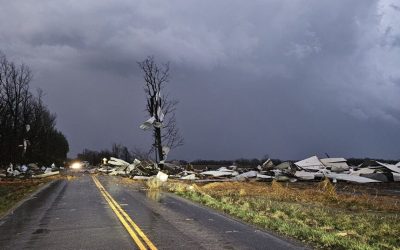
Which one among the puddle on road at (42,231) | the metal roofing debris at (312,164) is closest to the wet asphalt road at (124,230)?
the puddle on road at (42,231)

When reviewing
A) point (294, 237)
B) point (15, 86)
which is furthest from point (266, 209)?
point (15, 86)

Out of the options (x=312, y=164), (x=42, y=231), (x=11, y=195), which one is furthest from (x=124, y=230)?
(x=312, y=164)

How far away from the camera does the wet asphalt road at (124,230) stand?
10305 mm

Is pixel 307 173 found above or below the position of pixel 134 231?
above

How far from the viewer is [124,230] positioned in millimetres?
12203

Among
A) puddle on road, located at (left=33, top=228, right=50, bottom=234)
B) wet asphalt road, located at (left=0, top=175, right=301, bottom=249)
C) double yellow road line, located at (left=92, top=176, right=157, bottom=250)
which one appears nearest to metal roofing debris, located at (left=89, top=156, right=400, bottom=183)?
wet asphalt road, located at (left=0, top=175, right=301, bottom=249)

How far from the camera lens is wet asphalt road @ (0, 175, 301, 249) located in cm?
1030

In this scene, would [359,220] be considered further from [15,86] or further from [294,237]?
[15,86]

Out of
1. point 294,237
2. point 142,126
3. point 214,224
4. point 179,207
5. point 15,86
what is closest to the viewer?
point 294,237

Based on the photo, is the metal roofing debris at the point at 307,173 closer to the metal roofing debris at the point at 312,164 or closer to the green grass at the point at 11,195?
the metal roofing debris at the point at 312,164

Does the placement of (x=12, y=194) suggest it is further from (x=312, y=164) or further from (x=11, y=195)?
(x=312, y=164)

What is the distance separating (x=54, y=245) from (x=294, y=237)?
5.44 m

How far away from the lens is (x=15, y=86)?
220 ft

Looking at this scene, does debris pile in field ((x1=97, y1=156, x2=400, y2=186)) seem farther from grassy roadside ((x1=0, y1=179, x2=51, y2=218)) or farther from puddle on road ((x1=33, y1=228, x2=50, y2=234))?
puddle on road ((x1=33, y1=228, x2=50, y2=234))
